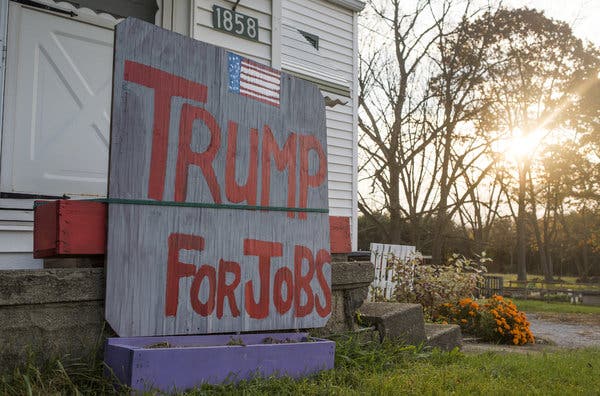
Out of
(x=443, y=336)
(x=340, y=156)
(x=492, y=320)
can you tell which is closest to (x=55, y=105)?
(x=443, y=336)

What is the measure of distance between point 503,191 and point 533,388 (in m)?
26.8

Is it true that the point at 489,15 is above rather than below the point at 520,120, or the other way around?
above

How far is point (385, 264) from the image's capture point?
392 inches

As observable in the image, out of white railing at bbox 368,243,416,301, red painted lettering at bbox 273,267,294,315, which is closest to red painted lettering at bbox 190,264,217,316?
red painted lettering at bbox 273,267,294,315

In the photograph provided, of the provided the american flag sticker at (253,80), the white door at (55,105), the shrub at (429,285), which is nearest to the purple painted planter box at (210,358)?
the american flag sticker at (253,80)

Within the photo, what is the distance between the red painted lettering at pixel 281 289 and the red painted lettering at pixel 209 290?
16.2 inches

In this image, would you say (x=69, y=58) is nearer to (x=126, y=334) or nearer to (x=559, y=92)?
(x=126, y=334)

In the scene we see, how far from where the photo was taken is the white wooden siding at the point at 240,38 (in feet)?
18.6

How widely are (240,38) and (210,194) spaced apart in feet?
11.0

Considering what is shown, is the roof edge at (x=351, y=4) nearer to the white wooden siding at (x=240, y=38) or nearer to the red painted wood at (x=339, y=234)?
the white wooden siding at (x=240, y=38)

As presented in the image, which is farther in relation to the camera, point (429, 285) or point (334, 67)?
point (429, 285)

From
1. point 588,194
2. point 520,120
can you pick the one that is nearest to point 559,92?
point 520,120

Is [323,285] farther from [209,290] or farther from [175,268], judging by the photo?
[175,268]

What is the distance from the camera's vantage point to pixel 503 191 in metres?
29.0
